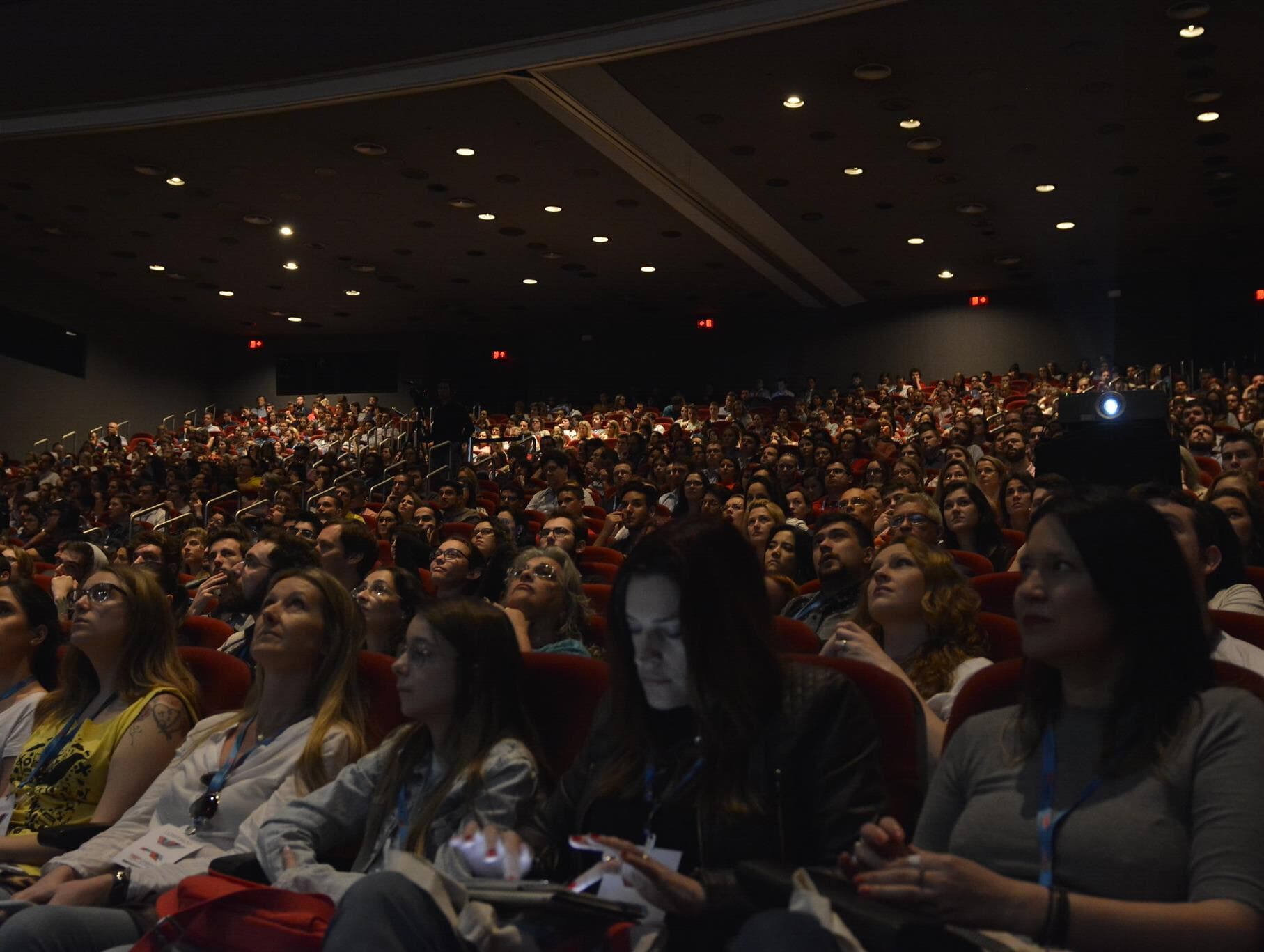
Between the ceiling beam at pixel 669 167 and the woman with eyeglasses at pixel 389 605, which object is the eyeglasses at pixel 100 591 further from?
the ceiling beam at pixel 669 167

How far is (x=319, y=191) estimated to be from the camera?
10.5 meters

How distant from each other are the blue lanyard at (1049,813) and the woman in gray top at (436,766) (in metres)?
0.82

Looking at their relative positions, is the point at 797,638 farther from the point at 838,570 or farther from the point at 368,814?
the point at 368,814

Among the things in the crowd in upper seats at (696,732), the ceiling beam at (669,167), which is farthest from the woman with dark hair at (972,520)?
the ceiling beam at (669,167)

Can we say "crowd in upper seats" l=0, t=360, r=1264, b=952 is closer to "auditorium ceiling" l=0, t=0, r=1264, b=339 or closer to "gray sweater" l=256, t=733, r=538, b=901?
"gray sweater" l=256, t=733, r=538, b=901

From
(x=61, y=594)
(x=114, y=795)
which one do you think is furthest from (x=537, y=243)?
(x=114, y=795)

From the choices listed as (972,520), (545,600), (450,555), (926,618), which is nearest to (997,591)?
(926,618)

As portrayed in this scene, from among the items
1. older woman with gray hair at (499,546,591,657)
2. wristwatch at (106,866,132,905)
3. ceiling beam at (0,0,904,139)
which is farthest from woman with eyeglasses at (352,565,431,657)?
ceiling beam at (0,0,904,139)

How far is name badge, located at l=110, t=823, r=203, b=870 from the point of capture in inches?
78.9

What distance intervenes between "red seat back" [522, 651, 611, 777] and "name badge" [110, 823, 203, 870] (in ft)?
2.06

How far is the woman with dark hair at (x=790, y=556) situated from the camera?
408cm

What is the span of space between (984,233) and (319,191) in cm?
633

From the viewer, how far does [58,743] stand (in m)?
2.49

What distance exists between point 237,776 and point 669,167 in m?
8.25
